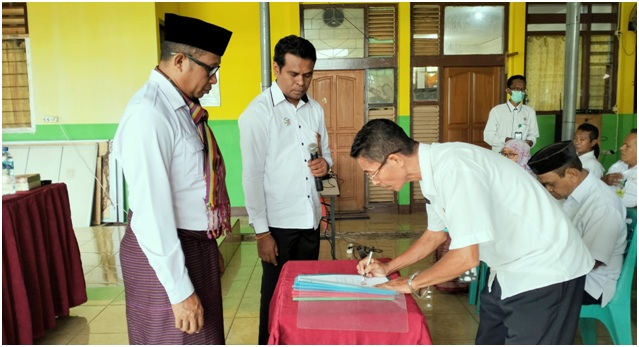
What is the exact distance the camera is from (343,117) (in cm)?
618

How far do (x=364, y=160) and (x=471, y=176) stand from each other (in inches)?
12.5

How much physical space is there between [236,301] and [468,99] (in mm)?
4154

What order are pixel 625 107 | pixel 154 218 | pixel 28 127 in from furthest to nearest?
1. pixel 625 107
2. pixel 28 127
3. pixel 154 218

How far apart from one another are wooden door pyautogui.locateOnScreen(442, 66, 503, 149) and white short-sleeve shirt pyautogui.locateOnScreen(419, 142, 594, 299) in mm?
4822

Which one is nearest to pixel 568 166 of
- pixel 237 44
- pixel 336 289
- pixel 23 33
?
pixel 336 289

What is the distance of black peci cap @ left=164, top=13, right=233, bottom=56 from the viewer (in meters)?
1.42

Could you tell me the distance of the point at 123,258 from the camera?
1.48 meters

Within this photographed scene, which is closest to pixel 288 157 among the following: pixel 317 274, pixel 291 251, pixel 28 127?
pixel 291 251

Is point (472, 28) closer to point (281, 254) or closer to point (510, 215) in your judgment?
point (281, 254)

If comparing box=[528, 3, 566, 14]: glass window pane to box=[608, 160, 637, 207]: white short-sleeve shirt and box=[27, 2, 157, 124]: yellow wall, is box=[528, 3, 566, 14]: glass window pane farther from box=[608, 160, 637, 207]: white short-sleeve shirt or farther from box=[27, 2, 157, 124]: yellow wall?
box=[27, 2, 157, 124]: yellow wall

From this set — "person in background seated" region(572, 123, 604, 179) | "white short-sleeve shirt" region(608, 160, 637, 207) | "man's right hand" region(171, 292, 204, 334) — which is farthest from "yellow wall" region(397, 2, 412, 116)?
"man's right hand" region(171, 292, 204, 334)

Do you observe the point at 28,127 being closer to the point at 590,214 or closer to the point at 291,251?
the point at 291,251

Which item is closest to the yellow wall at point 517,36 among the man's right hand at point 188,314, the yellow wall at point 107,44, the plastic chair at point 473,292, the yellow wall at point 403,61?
the yellow wall at point 107,44

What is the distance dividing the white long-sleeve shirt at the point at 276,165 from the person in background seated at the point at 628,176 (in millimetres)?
2695
